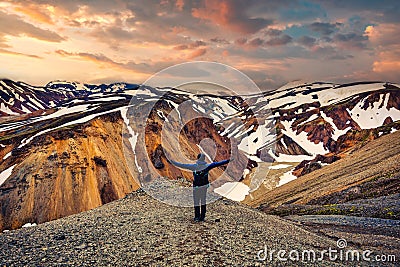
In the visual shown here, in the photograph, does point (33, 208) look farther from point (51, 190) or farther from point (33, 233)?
point (33, 233)

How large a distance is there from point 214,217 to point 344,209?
17165mm

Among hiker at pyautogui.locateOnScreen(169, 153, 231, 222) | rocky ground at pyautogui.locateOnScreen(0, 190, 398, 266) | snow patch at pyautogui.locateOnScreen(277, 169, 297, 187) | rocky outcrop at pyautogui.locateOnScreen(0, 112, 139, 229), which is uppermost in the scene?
hiker at pyautogui.locateOnScreen(169, 153, 231, 222)

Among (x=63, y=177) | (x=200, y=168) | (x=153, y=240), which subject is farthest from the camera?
(x=63, y=177)

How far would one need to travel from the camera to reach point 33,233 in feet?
46.7

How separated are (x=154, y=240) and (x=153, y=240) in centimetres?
4

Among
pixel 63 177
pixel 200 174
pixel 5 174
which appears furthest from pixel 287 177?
pixel 200 174

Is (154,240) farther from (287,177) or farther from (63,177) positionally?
(287,177)

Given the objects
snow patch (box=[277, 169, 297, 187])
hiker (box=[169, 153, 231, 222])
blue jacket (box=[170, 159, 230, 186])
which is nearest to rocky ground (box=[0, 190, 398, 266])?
hiker (box=[169, 153, 231, 222])

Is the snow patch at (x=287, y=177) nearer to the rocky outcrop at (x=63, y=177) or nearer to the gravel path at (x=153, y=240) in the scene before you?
the rocky outcrop at (x=63, y=177)

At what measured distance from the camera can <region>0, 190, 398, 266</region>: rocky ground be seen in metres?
11.2

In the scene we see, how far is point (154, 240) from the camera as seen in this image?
1329 cm

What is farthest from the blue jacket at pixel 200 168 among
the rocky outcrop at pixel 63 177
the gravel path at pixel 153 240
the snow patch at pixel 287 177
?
the snow patch at pixel 287 177

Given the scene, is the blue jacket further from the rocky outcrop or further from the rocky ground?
the rocky outcrop

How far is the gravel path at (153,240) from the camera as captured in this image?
11203 millimetres
